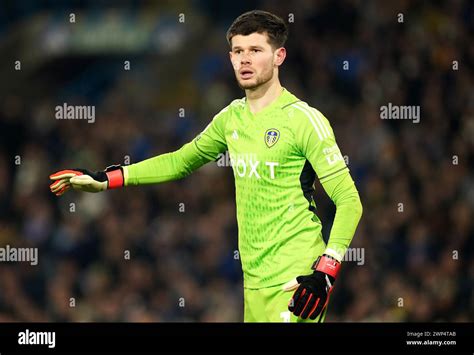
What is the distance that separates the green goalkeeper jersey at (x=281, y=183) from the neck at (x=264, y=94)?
0.03 m

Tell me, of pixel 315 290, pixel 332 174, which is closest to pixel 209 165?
pixel 332 174

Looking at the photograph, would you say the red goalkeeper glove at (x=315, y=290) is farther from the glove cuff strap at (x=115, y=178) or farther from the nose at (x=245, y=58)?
the glove cuff strap at (x=115, y=178)

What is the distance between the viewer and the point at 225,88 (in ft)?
39.1

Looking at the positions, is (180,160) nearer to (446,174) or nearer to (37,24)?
(446,174)

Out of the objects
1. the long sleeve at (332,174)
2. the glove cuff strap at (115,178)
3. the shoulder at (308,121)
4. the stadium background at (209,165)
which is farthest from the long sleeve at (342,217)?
the stadium background at (209,165)

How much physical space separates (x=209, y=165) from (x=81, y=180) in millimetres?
5292

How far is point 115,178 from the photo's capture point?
6.29 metres

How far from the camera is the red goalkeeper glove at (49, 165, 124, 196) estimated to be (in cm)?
617

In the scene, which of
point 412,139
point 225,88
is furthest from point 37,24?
point 412,139

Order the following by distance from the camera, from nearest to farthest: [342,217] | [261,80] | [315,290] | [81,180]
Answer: [315,290], [342,217], [261,80], [81,180]

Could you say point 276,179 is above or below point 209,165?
below

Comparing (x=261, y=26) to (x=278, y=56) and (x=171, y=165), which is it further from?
(x=171, y=165)

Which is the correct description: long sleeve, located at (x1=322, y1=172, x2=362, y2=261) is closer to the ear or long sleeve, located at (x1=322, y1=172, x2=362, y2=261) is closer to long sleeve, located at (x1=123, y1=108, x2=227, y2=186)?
the ear
